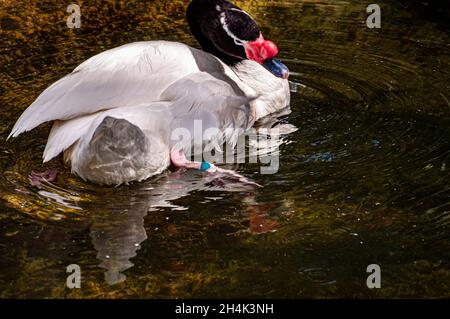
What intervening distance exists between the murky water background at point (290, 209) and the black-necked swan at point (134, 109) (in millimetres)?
151

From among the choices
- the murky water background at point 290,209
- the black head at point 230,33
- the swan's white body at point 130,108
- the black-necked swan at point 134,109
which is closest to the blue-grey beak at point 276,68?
the black head at point 230,33

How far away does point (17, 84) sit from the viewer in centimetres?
634

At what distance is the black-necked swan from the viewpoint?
4.73 meters

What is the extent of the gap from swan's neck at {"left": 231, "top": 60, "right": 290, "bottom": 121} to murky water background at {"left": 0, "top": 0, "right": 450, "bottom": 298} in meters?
0.14

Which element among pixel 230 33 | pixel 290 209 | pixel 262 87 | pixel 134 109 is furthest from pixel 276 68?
pixel 290 209

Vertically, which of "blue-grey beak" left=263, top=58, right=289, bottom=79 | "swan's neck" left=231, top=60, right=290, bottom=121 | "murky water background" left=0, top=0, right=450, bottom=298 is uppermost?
"blue-grey beak" left=263, top=58, right=289, bottom=79

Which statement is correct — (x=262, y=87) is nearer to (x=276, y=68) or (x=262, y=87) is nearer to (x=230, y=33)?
(x=276, y=68)

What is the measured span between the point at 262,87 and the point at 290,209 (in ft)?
6.06

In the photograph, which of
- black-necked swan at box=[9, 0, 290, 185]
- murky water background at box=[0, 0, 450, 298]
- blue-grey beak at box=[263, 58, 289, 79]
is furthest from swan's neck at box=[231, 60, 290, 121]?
black-necked swan at box=[9, 0, 290, 185]

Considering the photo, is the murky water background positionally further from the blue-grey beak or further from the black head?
A: the black head

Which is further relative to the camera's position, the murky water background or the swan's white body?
the swan's white body

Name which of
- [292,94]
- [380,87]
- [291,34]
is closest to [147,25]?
[291,34]

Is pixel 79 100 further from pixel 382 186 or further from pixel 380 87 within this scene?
pixel 380 87

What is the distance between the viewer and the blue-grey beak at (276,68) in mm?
6098
